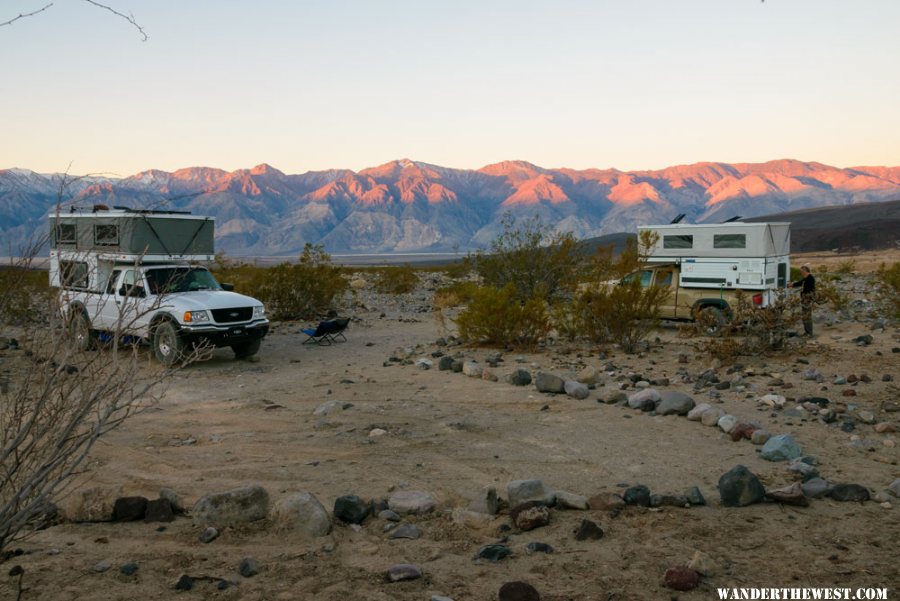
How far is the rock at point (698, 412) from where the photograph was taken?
320 inches

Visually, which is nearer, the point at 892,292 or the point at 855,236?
the point at 892,292

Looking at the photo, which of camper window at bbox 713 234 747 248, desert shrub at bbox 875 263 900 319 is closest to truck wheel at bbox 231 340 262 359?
camper window at bbox 713 234 747 248

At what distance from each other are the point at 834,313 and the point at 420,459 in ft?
52.7

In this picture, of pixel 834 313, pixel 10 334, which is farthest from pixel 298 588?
pixel 834 313

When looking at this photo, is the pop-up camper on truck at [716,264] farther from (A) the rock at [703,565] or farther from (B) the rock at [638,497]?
(A) the rock at [703,565]

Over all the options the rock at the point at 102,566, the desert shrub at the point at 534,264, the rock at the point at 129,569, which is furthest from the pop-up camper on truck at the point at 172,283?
the desert shrub at the point at 534,264

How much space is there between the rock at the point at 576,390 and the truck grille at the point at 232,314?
6.21m

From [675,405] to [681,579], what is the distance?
441cm

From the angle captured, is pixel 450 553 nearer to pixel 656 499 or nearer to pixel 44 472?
pixel 656 499

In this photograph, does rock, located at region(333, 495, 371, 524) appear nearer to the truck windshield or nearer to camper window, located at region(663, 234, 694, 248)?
the truck windshield

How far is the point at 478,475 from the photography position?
6484 millimetres

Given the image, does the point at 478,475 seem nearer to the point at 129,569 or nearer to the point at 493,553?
the point at 493,553

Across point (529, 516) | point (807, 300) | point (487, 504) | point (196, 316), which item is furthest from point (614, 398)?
point (196, 316)

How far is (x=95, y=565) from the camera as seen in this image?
4559mm
